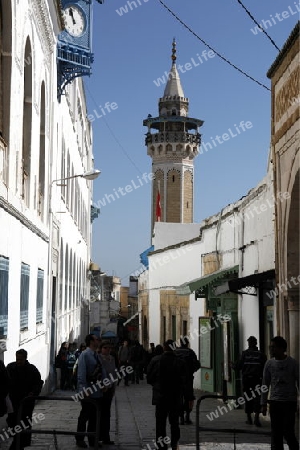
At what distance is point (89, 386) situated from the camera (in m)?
9.03

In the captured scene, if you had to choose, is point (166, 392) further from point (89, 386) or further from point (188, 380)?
point (188, 380)

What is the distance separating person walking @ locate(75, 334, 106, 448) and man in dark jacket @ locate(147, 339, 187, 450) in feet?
2.68

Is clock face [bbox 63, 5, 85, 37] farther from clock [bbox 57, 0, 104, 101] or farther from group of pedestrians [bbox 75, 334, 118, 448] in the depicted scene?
group of pedestrians [bbox 75, 334, 118, 448]

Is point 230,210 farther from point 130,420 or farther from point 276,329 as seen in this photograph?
point 130,420

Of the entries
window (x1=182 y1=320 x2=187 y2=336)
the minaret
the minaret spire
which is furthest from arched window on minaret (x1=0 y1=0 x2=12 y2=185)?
the minaret spire

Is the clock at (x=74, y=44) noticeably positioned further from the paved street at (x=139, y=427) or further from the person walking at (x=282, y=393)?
the person walking at (x=282, y=393)

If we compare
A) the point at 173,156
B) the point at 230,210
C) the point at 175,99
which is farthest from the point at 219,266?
the point at 175,99

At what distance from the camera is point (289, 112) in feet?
34.9

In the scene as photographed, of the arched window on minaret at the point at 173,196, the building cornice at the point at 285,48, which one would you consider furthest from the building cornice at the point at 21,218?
the arched window on minaret at the point at 173,196

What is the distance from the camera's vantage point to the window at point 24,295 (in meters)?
12.6

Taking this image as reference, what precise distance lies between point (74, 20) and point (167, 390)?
1419 cm

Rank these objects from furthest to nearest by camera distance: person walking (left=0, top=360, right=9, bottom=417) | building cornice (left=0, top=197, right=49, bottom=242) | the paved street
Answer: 1. building cornice (left=0, top=197, right=49, bottom=242)
2. the paved street
3. person walking (left=0, top=360, right=9, bottom=417)

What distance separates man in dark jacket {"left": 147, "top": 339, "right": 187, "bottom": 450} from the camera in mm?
8312

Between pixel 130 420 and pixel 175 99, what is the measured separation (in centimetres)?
5385
